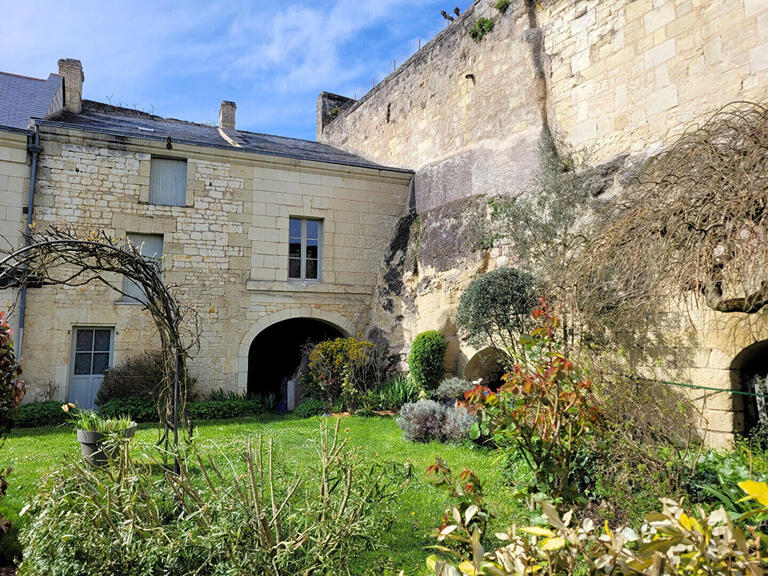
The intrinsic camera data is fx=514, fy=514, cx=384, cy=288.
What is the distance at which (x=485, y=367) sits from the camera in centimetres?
820

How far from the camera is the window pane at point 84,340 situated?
8688 millimetres

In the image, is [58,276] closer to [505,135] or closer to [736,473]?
[505,135]

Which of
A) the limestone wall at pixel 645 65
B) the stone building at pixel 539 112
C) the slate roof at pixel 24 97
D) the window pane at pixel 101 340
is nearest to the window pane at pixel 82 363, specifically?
the window pane at pixel 101 340

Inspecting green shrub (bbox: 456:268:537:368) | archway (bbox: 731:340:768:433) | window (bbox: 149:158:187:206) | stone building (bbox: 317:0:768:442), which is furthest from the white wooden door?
archway (bbox: 731:340:768:433)

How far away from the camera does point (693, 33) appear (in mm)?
A: 5914

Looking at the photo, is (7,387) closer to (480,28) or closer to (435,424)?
(435,424)

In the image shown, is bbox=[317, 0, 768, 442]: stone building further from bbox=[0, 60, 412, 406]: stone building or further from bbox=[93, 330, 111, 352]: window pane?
bbox=[93, 330, 111, 352]: window pane

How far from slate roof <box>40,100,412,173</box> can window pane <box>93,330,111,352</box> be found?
11.4 ft

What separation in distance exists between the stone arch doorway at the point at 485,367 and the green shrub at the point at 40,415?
620cm

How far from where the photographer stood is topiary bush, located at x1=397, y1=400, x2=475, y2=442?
20.1ft

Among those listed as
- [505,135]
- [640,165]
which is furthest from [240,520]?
[505,135]

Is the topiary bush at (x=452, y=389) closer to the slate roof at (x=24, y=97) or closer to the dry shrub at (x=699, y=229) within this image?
the dry shrub at (x=699, y=229)

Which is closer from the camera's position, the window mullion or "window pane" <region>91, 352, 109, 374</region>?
"window pane" <region>91, 352, 109, 374</region>

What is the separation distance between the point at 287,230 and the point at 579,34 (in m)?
5.93
